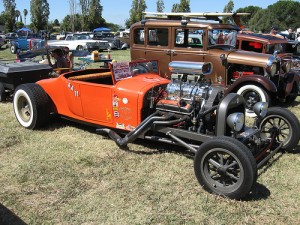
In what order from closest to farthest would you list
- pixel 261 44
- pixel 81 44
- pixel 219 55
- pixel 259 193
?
pixel 259 193 → pixel 219 55 → pixel 261 44 → pixel 81 44

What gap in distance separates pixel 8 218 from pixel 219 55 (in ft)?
17.5

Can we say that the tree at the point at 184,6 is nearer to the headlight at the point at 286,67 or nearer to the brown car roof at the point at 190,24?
the brown car roof at the point at 190,24

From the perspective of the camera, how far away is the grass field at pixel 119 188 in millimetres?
2979

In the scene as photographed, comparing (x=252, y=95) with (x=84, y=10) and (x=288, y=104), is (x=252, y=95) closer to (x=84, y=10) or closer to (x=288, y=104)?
(x=288, y=104)

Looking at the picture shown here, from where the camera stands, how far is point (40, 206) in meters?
3.16

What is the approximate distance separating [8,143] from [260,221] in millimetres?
3598

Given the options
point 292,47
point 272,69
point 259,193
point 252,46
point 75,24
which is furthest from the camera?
point 75,24

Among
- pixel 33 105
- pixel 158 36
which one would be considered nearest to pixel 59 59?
pixel 158 36

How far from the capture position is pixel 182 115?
406 cm

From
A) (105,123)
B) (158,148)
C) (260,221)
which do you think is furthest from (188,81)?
(260,221)

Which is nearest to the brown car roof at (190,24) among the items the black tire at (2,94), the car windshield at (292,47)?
the black tire at (2,94)

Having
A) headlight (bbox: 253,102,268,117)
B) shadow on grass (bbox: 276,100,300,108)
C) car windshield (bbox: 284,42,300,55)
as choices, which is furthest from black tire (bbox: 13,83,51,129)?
car windshield (bbox: 284,42,300,55)

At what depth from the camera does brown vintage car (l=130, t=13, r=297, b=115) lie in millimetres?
6492

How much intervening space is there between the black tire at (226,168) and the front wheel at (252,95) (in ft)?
10.5
